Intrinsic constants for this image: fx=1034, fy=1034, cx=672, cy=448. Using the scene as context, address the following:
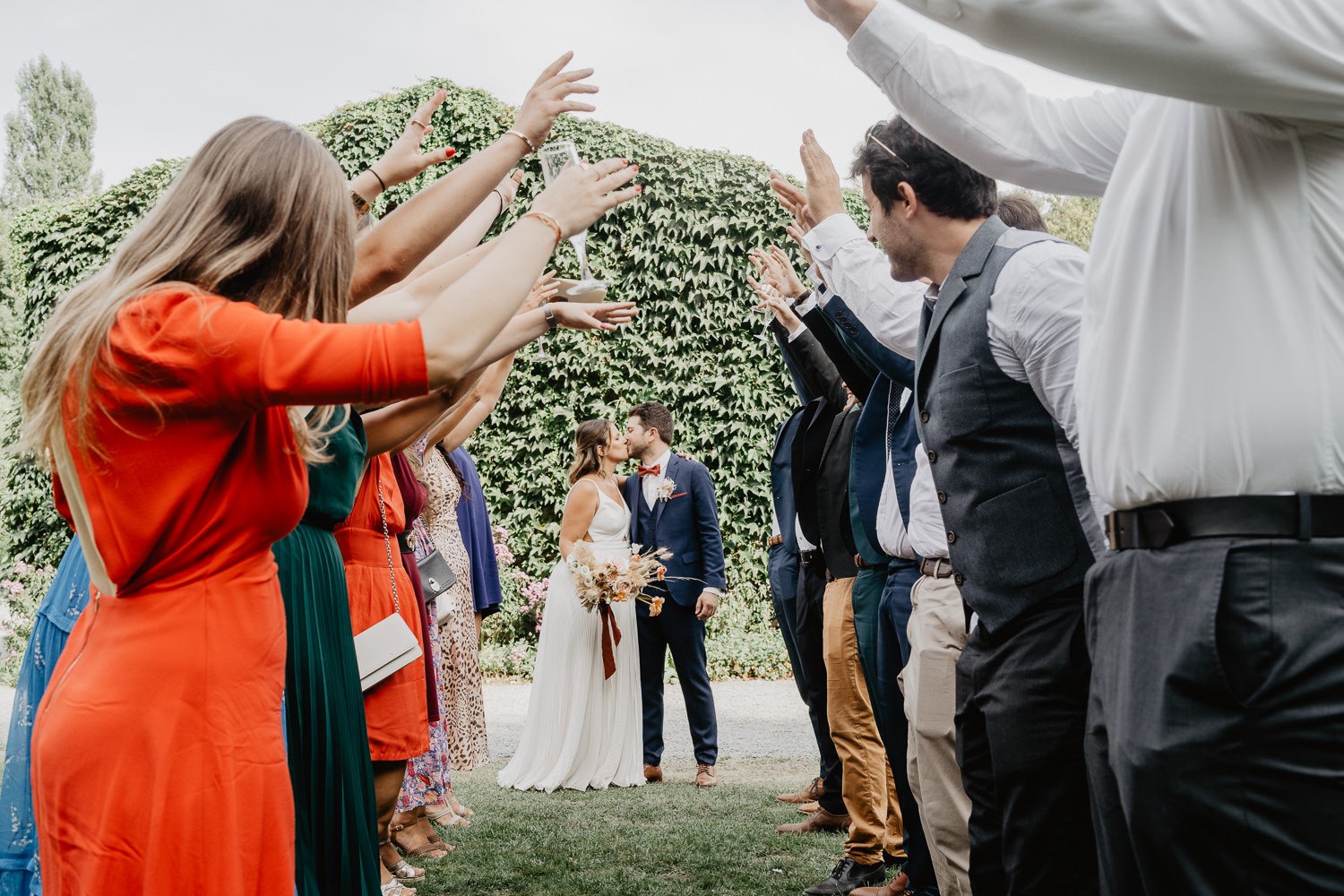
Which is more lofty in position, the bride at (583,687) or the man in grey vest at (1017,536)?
the man in grey vest at (1017,536)

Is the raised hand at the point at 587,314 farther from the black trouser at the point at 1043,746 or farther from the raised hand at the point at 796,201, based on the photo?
the black trouser at the point at 1043,746

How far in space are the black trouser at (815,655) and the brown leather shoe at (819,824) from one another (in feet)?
0.49

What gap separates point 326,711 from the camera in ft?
8.18

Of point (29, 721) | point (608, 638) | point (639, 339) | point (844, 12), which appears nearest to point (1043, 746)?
point (844, 12)

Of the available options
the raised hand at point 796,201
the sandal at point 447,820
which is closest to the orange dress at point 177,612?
the raised hand at point 796,201

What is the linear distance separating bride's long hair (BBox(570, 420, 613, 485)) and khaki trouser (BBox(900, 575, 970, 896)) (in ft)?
16.3

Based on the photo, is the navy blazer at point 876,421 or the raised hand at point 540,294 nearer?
the raised hand at point 540,294

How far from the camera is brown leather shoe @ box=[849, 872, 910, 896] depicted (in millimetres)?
4191

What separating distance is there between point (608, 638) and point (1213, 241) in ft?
20.3

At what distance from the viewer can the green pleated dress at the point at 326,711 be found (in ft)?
7.97

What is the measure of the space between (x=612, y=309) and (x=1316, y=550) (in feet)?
6.58

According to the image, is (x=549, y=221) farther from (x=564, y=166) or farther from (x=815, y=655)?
(x=815, y=655)

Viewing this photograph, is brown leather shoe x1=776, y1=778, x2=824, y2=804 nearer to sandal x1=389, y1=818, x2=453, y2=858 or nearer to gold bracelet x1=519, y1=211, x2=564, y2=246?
sandal x1=389, y1=818, x2=453, y2=858

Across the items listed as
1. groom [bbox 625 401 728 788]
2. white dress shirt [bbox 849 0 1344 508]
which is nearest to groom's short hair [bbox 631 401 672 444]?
groom [bbox 625 401 728 788]
